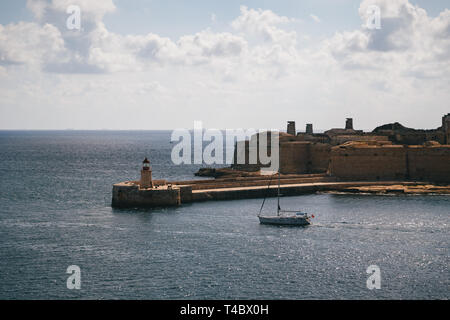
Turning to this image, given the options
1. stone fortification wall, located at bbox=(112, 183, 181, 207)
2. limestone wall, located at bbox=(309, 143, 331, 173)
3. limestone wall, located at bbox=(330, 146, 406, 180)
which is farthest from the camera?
limestone wall, located at bbox=(309, 143, 331, 173)

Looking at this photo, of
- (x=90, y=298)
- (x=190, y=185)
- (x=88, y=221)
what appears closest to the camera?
(x=90, y=298)

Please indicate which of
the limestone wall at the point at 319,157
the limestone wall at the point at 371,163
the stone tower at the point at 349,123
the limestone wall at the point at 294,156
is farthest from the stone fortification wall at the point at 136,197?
the stone tower at the point at 349,123

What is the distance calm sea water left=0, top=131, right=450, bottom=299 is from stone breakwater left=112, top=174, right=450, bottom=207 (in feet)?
4.93

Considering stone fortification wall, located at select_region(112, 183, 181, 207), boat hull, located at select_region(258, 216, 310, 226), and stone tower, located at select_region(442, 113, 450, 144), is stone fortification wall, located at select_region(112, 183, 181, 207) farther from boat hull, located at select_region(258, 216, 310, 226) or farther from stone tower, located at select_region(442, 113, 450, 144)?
stone tower, located at select_region(442, 113, 450, 144)

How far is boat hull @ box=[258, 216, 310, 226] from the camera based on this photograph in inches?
1297

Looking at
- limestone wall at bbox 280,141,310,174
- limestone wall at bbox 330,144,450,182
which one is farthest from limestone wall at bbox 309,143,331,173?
limestone wall at bbox 330,144,450,182

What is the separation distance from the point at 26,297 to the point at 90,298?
2340mm

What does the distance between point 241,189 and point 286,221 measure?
11.6 m

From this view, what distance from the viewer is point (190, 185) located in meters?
45.4

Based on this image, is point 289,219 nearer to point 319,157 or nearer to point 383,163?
point 383,163

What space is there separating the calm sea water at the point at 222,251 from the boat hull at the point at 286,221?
0.88 m

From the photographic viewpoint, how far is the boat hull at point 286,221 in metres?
32.9

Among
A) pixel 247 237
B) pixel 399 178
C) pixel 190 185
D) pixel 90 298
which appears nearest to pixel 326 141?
pixel 399 178
